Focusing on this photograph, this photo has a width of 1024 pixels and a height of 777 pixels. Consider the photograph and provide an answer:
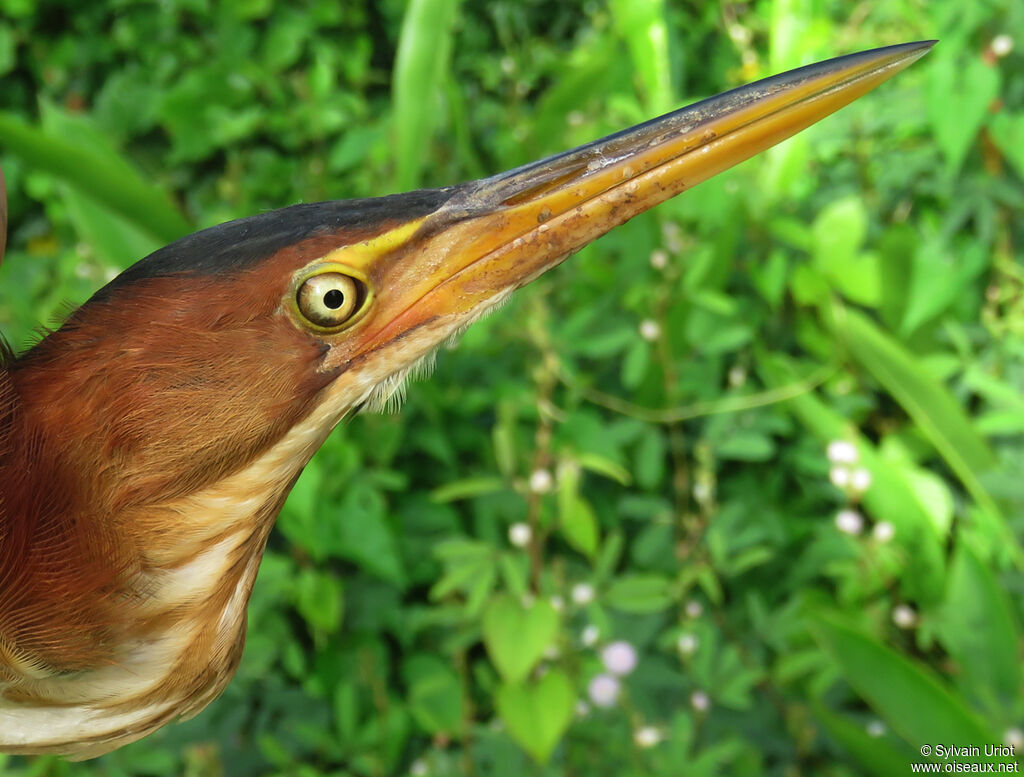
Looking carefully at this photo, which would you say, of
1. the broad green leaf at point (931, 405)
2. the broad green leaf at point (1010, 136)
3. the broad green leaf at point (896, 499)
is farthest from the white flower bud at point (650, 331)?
the broad green leaf at point (1010, 136)

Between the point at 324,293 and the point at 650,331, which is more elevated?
the point at 650,331

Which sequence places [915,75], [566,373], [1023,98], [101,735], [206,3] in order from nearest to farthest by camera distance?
[101,735] < [566,373] < [1023,98] < [915,75] < [206,3]

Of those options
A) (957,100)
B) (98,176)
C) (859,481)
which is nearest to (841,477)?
(859,481)

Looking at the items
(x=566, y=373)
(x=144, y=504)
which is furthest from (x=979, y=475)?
(x=144, y=504)

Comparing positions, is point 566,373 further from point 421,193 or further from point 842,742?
point 421,193

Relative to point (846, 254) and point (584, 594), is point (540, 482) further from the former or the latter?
point (846, 254)

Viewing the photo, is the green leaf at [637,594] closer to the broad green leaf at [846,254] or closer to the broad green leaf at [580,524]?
the broad green leaf at [580,524]

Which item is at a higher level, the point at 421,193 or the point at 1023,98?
→ the point at 1023,98
